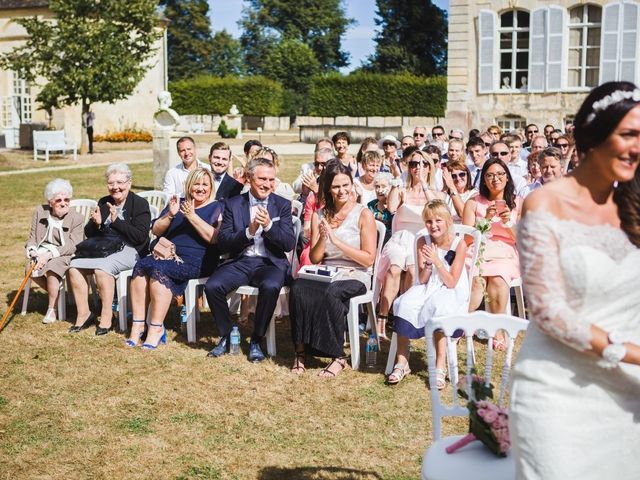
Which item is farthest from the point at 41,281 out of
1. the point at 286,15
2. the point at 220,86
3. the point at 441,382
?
the point at 286,15

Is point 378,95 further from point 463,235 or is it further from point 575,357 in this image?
point 575,357

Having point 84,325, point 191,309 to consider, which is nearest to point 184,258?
point 191,309

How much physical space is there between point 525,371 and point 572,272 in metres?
0.34

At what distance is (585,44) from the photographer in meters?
22.8

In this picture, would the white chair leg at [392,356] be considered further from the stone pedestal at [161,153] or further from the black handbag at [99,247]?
the stone pedestal at [161,153]

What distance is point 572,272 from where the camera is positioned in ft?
7.70

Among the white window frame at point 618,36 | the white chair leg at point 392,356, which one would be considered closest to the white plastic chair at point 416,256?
the white chair leg at point 392,356

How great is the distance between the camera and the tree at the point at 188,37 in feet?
196

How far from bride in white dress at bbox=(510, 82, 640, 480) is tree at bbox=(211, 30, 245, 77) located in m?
63.0

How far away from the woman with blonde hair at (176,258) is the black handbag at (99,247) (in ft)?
1.37

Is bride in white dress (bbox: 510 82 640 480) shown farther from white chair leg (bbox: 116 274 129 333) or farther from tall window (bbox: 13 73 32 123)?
tall window (bbox: 13 73 32 123)

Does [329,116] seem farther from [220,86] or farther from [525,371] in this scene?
[525,371]

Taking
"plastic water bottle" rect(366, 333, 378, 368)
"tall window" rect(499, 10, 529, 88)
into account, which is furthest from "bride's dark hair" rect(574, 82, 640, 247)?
"tall window" rect(499, 10, 529, 88)

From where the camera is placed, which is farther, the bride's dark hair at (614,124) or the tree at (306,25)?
the tree at (306,25)
